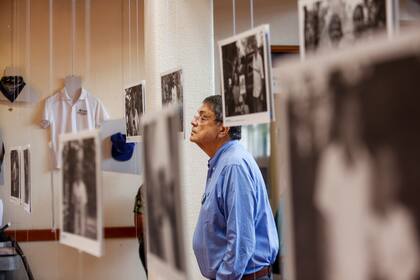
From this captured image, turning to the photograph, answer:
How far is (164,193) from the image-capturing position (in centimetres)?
121

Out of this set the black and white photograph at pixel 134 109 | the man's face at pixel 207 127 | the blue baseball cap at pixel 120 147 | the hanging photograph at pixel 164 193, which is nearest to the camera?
the hanging photograph at pixel 164 193

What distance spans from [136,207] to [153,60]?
1.00 metres

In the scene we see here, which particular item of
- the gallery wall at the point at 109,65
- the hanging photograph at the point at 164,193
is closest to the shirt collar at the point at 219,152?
the gallery wall at the point at 109,65

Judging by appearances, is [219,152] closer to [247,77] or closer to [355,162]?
[247,77]

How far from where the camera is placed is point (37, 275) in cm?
407

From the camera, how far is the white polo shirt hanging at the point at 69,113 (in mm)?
3656

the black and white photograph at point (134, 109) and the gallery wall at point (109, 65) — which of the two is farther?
the gallery wall at point (109, 65)

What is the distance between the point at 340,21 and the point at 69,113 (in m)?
2.58

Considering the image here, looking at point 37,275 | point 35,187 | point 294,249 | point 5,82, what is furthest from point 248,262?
point 5,82

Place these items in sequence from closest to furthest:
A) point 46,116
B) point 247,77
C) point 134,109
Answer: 1. point 247,77
2. point 134,109
3. point 46,116

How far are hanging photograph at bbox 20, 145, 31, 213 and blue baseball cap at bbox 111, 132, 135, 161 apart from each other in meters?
0.48

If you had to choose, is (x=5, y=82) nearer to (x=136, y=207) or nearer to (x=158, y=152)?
(x=136, y=207)

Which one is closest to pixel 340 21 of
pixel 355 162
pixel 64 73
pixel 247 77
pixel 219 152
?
pixel 247 77

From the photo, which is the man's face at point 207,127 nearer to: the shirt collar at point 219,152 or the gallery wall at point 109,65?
the shirt collar at point 219,152
